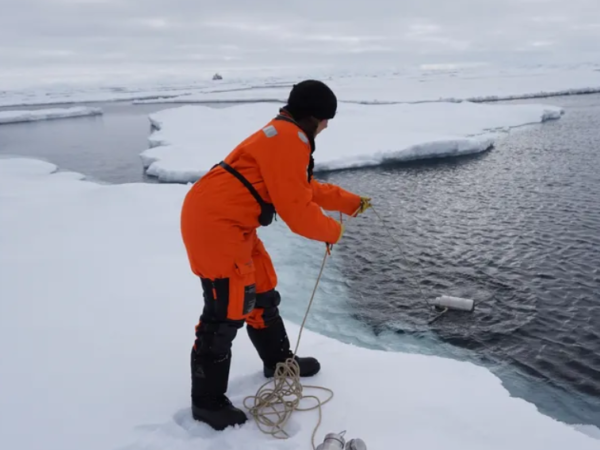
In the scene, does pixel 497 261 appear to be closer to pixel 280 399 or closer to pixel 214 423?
pixel 280 399

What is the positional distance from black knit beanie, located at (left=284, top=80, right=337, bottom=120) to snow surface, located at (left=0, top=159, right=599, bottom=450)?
5.50ft

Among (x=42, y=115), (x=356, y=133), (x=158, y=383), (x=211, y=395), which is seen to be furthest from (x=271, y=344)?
(x=42, y=115)

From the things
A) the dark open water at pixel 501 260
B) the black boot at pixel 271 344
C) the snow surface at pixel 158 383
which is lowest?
the dark open water at pixel 501 260

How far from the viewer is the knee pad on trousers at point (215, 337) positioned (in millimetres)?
2514

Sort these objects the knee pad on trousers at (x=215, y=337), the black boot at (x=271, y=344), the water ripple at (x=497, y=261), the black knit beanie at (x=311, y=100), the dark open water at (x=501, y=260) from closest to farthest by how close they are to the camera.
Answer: the black knit beanie at (x=311, y=100), the knee pad on trousers at (x=215, y=337), the black boot at (x=271, y=344), the dark open water at (x=501, y=260), the water ripple at (x=497, y=261)

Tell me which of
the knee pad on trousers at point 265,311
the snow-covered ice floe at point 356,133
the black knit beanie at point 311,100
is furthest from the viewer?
the snow-covered ice floe at point 356,133

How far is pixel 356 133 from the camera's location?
19406mm

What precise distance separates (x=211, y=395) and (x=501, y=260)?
600 centimetres

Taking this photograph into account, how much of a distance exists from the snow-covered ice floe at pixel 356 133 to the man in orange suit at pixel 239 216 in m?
11.5

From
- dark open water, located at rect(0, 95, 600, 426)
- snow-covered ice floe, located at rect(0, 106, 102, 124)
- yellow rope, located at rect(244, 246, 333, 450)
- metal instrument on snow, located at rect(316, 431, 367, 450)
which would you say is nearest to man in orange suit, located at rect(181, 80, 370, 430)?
yellow rope, located at rect(244, 246, 333, 450)

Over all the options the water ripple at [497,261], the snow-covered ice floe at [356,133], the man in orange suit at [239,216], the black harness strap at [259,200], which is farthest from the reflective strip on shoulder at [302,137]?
the snow-covered ice floe at [356,133]

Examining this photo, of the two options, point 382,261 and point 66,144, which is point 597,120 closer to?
point 382,261

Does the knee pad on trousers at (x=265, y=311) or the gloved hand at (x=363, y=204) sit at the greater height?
the gloved hand at (x=363, y=204)

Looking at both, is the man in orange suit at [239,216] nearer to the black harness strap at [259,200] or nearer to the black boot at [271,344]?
the black harness strap at [259,200]
